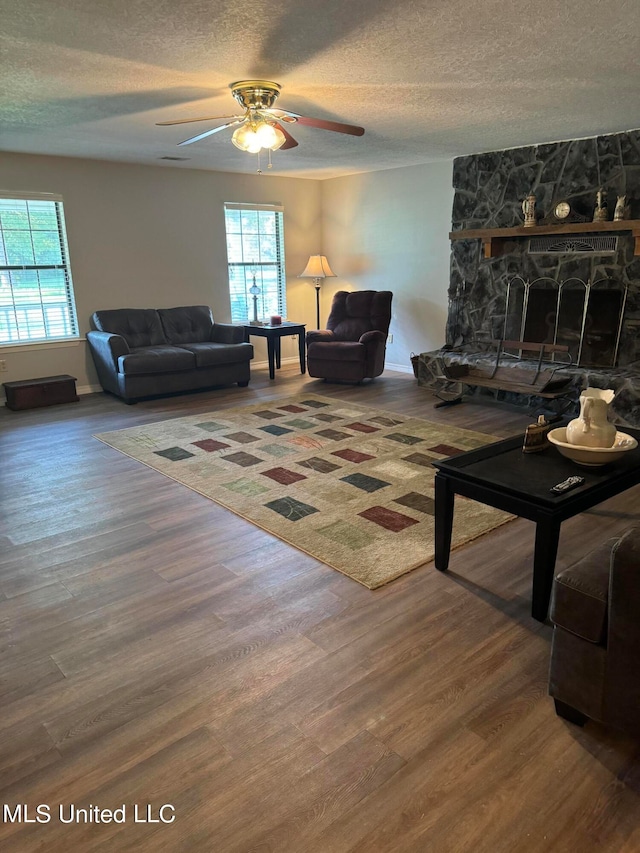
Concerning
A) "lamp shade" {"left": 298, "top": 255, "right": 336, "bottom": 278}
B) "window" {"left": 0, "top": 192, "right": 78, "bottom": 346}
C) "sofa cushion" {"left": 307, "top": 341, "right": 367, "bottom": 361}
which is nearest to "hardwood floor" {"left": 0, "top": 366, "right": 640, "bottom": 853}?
"window" {"left": 0, "top": 192, "right": 78, "bottom": 346}

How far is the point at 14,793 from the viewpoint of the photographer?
1554 millimetres

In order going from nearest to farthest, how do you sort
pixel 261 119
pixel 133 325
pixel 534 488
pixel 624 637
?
pixel 624 637 < pixel 534 488 < pixel 261 119 < pixel 133 325

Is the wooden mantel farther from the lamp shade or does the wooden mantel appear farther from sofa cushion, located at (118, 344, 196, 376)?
sofa cushion, located at (118, 344, 196, 376)

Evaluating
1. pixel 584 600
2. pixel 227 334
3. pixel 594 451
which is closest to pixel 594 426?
pixel 594 451

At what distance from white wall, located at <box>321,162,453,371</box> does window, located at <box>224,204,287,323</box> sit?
0.78 metres

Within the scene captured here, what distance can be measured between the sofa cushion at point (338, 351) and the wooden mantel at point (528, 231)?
1.51 metres

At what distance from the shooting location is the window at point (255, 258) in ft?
23.8

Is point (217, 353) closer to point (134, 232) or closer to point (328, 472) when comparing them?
point (134, 232)

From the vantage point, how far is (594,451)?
240cm

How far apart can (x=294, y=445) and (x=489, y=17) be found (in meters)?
2.84

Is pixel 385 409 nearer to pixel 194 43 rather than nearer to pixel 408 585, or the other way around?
pixel 408 585

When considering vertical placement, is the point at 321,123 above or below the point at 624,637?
above

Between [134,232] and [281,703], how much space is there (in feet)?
18.8

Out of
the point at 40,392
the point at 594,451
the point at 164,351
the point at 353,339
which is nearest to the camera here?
the point at 594,451
